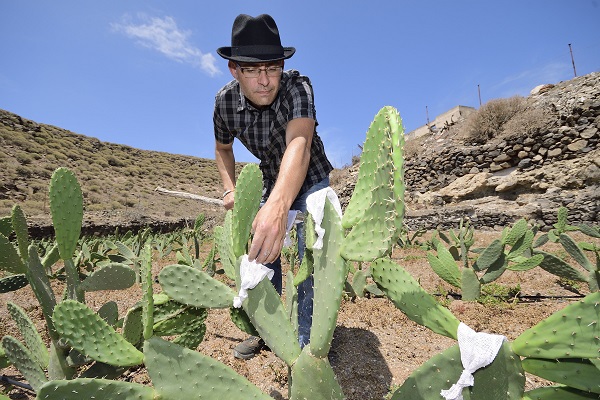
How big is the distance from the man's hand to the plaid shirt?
1135 mm

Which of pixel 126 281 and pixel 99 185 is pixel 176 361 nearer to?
pixel 126 281

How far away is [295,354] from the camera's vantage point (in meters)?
1.19

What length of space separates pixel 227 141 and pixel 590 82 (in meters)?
14.1

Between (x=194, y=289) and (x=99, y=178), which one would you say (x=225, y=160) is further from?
(x=99, y=178)

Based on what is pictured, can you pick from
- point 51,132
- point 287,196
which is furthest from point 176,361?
point 51,132

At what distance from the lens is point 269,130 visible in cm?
233

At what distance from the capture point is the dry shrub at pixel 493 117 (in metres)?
12.7

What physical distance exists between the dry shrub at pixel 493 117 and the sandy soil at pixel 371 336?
10110 millimetres

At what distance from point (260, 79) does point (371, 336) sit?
2135 mm

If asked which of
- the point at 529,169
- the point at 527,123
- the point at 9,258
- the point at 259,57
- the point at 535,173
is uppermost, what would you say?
the point at 527,123

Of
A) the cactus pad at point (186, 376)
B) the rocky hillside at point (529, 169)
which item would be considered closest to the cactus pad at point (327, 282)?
the cactus pad at point (186, 376)

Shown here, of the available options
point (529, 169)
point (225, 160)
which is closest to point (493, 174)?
point (529, 169)

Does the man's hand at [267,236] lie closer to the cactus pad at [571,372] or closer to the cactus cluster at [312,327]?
the cactus cluster at [312,327]

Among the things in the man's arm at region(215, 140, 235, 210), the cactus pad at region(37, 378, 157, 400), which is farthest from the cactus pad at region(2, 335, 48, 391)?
the man's arm at region(215, 140, 235, 210)
